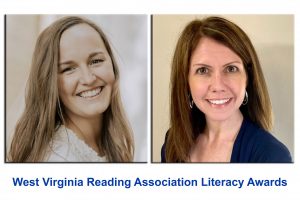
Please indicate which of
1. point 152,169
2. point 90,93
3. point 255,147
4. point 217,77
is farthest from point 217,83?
point 90,93

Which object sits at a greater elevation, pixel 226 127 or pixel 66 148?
pixel 226 127

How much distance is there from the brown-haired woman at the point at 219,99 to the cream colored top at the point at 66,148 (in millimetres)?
478

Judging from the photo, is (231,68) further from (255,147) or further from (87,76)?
(87,76)

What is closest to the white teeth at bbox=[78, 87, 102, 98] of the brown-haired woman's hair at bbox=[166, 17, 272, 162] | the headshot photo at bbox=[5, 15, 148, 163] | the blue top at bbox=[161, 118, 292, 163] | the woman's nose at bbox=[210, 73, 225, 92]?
the headshot photo at bbox=[5, 15, 148, 163]

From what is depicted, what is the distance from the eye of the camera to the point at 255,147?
89.4 inches

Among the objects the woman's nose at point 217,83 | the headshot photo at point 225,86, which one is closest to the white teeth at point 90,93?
the headshot photo at point 225,86

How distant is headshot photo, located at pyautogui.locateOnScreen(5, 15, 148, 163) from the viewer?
7.50ft

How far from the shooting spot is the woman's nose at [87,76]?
228 centimetres

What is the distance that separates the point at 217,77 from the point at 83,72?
76 cm

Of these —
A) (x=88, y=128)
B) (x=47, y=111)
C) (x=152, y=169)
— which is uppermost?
(x=47, y=111)

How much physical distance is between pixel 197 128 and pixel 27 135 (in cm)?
99

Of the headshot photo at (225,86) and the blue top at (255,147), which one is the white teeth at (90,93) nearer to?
the headshot photo at (225,86)

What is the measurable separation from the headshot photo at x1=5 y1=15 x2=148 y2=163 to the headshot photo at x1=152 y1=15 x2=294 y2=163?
0.40 ft
